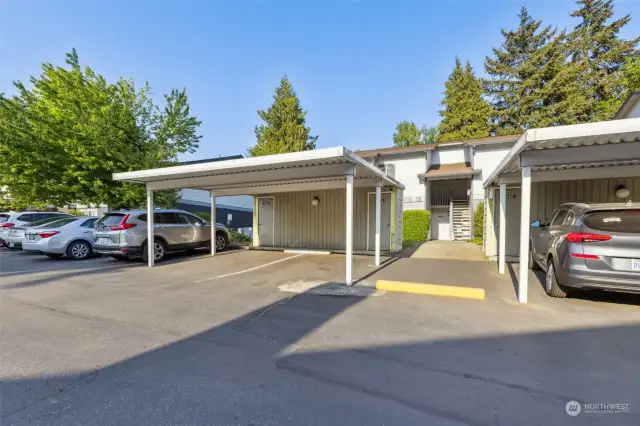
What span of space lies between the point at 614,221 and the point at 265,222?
11.4m

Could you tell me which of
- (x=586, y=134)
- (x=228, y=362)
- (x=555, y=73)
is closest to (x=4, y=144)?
(x=228, y=362)

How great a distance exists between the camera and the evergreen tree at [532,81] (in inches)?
918

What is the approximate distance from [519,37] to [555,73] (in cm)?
563

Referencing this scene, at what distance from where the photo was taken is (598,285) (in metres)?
4.31

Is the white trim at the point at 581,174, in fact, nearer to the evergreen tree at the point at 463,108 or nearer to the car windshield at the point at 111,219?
the car windshield at the point at 111,219

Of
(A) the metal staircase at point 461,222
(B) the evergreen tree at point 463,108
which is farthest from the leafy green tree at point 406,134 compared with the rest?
(A) the metal staircase at point 461,222

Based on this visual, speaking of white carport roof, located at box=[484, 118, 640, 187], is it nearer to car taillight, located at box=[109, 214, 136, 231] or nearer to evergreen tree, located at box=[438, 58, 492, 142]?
car taillight, located at box=[109, 214, 136, 231]

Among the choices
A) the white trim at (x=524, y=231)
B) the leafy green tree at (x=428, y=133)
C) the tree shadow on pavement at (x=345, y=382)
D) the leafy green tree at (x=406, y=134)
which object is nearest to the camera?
the tree shadow on pavement at (x=345, y=382)

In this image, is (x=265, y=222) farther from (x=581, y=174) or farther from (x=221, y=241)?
(x=581, y=174)

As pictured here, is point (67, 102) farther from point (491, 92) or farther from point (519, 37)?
point (519, 37)

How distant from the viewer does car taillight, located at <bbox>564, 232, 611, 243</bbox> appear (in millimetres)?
4281

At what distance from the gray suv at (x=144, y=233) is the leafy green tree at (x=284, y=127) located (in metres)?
17.5

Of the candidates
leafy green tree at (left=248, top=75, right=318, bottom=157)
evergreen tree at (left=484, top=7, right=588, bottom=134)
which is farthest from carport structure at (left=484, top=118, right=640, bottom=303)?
leafy green tree at (left=248, top=75, right=318, bottom=157)

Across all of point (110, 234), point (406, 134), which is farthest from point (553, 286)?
point (406, 134)
